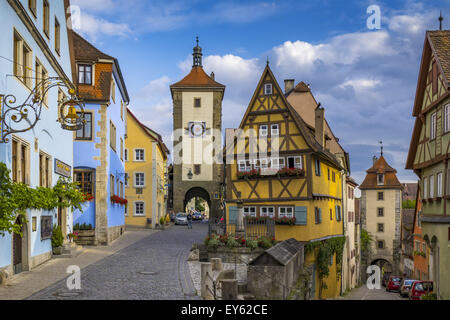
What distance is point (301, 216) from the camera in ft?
88.5

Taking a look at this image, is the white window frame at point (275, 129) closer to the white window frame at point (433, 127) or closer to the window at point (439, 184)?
the white window frame at point (433, 127)

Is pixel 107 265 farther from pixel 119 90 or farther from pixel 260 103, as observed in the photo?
pixel 119 90

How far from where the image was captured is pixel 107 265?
1833cm

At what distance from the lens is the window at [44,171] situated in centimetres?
1862

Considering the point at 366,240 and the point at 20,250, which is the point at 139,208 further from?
the point at 20,250

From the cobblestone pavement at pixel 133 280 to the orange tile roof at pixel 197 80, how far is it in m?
39.6

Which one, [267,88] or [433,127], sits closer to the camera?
[433,127]

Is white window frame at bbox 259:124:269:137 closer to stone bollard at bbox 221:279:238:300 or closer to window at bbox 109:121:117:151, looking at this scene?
window at bbox 109:121:117:151

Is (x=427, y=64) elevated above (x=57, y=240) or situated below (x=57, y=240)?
above

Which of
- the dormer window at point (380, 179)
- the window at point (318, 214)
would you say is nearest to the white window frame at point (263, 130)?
the window at point (318, 214)

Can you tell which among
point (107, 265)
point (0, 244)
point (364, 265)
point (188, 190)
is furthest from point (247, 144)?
point (364, 265)

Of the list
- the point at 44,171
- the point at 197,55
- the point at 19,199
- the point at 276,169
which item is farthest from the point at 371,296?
the point at 197,55

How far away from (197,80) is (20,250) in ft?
155

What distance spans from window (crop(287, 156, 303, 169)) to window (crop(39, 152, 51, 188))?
42.6 ft
